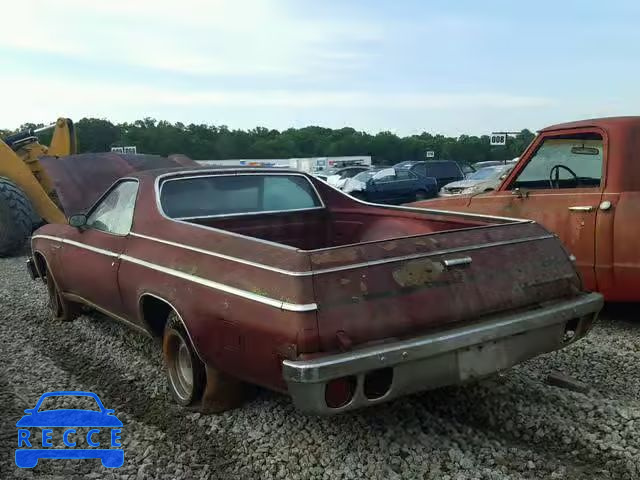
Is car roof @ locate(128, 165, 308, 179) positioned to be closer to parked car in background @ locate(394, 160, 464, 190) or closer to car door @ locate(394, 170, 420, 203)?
car door @ locate(394, 170, 420, 203)

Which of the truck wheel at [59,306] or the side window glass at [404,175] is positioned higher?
the side window glass at [404,175]

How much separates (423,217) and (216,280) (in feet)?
5.78

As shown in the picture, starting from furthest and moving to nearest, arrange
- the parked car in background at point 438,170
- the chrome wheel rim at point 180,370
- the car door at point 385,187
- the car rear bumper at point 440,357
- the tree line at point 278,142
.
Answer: the tree line at point 278,142
the parked car in background at point 438,170
the car door at point 385,187
the chrome wheel rim at point 180,370
the car rear bumper at point 440,357

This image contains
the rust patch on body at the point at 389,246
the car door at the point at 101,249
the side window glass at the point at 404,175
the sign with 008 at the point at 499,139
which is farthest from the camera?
the side window glass at the point at 404,175

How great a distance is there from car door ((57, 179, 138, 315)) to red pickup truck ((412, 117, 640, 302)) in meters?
3.24

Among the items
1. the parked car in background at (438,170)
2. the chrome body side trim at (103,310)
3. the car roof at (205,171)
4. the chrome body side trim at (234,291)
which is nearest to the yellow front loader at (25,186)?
the chrome body side trim at (103,310)

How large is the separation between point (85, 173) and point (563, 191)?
6861mm

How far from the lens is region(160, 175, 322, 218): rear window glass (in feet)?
13.8

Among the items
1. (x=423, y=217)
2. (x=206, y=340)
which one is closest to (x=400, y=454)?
(x=206, y=340)

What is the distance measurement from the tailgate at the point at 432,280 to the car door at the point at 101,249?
1.93 metres

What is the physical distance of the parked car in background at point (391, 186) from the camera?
19328 mm

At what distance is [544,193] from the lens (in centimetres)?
521

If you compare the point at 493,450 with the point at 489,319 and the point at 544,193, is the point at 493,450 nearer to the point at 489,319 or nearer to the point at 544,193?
the point at 489,319

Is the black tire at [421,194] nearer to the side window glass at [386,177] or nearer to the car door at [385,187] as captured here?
the car door at [385,187]
